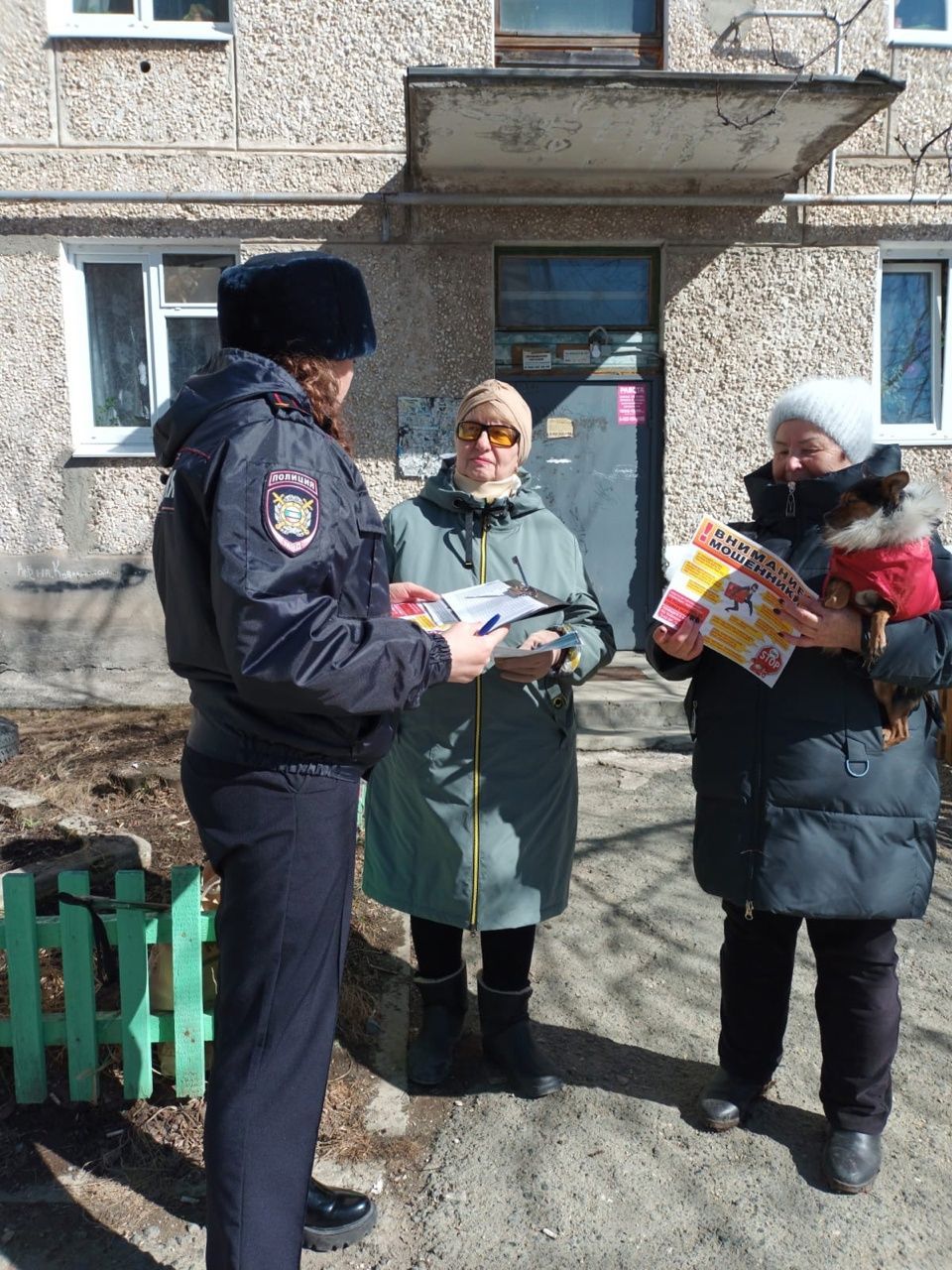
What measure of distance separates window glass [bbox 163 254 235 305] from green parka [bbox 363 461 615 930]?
5076 mm

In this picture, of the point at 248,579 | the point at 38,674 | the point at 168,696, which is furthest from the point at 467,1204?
the point at 38,674

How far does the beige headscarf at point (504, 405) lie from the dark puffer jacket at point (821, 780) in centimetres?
63

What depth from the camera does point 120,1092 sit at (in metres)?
2.56

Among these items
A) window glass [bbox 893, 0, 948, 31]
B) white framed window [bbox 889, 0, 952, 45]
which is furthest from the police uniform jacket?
window glass [bbox 893, 0, 948, 31]

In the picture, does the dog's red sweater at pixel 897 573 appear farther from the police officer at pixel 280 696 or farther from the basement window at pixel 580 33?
the basement window at pixel 580 33

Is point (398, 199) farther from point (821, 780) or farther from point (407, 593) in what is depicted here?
point (821, 780)

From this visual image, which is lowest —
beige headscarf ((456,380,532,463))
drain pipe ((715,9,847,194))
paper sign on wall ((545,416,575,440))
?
beige headscarf ((456,380,532,463))

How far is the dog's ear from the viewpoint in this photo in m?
2.02

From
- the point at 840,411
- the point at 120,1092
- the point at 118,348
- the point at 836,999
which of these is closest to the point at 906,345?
the point at 118,348

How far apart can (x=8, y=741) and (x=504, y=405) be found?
149 inches

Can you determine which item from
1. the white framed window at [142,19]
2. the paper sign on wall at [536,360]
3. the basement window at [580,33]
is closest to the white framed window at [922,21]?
the basement window at [580,33]

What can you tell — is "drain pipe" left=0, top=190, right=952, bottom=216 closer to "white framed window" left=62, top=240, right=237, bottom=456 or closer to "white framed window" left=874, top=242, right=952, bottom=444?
"white framed window" left=62, top=240, right=237, bottom=456

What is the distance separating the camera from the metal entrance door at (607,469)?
716cm

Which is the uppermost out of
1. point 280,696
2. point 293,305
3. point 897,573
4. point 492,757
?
point 293,305
